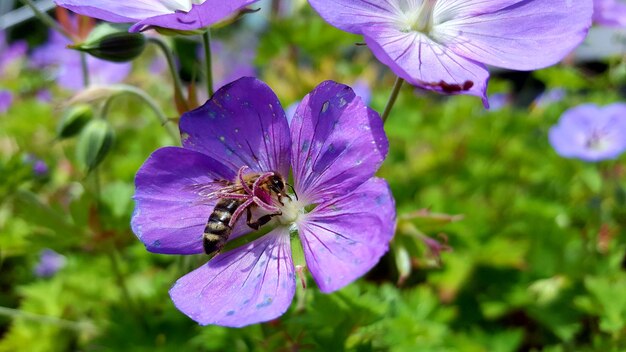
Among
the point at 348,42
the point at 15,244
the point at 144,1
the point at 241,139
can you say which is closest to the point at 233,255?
the point at 241,139

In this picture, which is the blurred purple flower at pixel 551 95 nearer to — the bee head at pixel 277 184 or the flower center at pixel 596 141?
the flower center at pixel 596 141

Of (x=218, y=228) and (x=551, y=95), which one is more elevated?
(x=218, y=228)

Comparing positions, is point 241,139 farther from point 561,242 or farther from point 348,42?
point 348,42

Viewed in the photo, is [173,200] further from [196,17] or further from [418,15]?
[418,15]

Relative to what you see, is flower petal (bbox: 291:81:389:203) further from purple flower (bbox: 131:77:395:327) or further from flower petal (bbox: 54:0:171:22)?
flower petal (bbox: 54:0:171:22)

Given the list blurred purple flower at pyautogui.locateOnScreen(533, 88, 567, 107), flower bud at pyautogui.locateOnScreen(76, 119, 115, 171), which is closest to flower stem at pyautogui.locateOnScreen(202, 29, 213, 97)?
flower bud at pyautogui.locateOnScreen(76, 119, 115, 171)

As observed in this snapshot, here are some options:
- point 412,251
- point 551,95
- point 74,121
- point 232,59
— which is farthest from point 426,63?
point 232,59
